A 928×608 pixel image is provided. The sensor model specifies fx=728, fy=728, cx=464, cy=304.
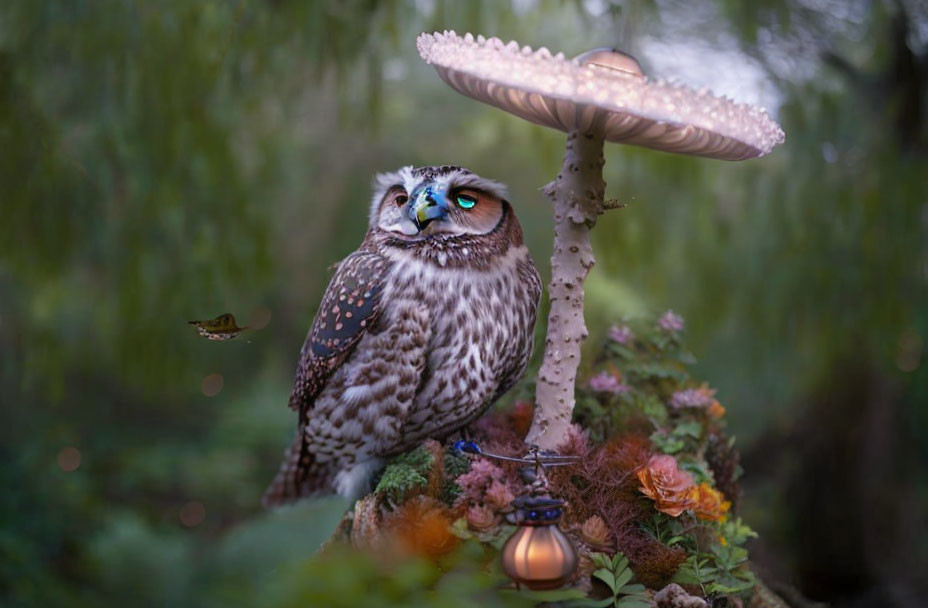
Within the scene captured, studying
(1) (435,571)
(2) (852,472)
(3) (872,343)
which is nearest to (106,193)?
(1) (435,571)

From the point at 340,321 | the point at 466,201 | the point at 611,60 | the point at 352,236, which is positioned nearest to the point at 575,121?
the point at 611,60

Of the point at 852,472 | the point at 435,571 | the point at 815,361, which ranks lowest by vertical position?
the point at 852,472

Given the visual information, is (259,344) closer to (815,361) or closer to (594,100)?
(815,361)

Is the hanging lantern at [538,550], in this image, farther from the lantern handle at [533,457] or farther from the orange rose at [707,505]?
the orange rose at [707,505]

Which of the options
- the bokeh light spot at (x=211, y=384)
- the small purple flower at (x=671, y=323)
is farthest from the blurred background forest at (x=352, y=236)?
the small purple flower at (x=671, y=323)

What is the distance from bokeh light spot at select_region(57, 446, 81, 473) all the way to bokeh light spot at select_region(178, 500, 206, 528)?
17.5 inches

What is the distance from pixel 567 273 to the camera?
110 cm

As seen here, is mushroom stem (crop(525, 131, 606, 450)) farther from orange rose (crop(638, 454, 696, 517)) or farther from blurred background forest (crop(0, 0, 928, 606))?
blurred background forest (crop(0, 0, 928, 606))

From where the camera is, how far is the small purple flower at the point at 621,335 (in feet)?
5.05

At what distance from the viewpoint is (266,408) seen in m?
2.67

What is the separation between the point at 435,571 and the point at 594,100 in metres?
0.63

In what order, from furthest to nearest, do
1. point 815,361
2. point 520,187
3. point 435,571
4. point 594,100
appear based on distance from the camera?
1. point 520,187
2. point 815,361
3. point 435,571
4. point 594,100

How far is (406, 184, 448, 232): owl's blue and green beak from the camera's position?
1.04 m

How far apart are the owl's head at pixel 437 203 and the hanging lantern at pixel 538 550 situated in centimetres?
41
